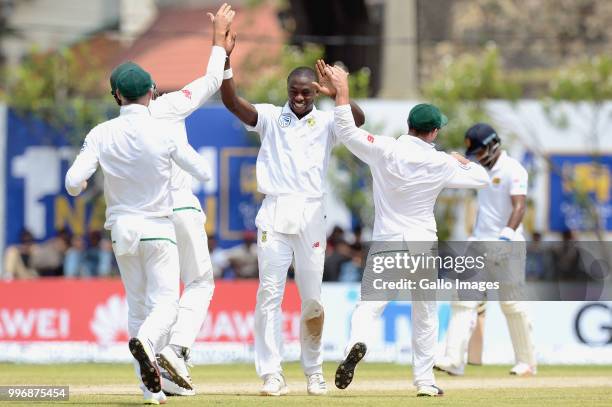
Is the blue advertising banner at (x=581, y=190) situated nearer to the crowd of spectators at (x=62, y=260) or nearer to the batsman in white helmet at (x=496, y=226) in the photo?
the crowd of spectators at (x=62, y=260)

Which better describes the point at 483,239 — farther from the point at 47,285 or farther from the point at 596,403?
the point at 47,285

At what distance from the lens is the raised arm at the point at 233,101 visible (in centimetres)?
1206

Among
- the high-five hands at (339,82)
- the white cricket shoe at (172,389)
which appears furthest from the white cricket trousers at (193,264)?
the high-five hands at (339,82)

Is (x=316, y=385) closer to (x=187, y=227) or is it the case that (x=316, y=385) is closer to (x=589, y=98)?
(x=187, y=227)

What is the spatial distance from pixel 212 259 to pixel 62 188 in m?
5.62

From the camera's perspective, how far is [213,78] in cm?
1170

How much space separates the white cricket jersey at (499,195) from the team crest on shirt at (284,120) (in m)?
3.92

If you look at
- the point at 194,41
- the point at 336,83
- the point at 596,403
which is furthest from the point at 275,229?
the point at 194,41

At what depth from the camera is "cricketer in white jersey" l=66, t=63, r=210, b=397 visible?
10.8 metres

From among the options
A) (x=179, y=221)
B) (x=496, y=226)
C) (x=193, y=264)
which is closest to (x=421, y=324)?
(x=193, y=264)

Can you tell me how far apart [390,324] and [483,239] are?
4.13 m

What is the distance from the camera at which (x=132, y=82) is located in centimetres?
1083

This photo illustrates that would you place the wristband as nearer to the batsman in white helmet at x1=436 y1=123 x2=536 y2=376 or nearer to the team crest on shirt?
the batsman in white helmet at x1=436 y1=123 x2=536 y2=376

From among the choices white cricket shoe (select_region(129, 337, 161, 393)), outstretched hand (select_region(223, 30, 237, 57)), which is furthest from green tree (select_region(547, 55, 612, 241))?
white cricket shoe (select_region(129, 337, 161, 393))
